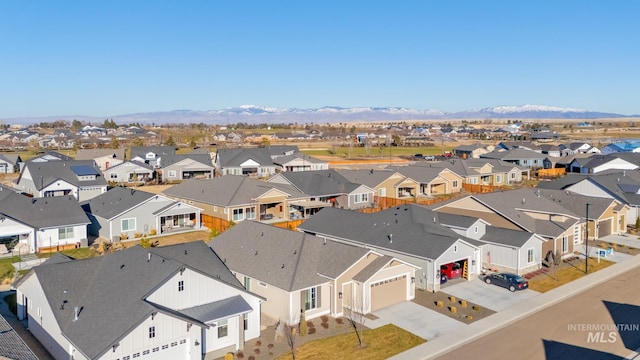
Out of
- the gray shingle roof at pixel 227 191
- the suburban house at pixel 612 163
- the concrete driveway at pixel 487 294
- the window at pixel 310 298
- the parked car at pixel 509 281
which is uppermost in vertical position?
the suburban house at pixel 612 163

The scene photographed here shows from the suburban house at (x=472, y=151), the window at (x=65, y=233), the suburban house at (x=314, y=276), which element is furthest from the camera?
the suburban house at (x=472, y=151)

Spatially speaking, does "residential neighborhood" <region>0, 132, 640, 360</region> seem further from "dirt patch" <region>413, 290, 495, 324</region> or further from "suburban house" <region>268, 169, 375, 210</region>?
"suburban house" <region>268, 169, 375, 210</region>

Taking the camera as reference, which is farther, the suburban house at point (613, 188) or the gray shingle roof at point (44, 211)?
the suburban house at point (613, 188)

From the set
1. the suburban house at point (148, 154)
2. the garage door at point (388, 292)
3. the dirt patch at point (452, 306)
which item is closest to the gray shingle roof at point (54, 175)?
the suburban house at point (148, 154)

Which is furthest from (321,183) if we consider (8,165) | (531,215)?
(8,165)

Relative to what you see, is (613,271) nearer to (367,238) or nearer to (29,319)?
(367,238)

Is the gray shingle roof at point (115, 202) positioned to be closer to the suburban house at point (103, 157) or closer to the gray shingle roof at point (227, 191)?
the gray shingle roof at point (227, 191)

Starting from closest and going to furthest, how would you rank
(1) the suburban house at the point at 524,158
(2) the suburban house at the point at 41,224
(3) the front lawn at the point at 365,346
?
(3) the front lawn at the point at 365,346 < (2) the suburban house at the point at 41,224 < (1) the suburban house at the point at 524,158

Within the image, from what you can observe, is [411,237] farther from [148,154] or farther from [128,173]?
[148,154]
